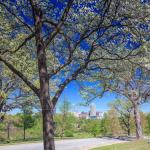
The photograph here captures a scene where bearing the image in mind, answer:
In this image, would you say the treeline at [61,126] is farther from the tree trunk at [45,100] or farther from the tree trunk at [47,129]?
the tree trunk at [47,129]

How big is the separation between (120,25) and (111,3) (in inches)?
36.5

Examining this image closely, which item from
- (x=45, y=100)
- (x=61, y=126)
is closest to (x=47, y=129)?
(x=45, y=100)

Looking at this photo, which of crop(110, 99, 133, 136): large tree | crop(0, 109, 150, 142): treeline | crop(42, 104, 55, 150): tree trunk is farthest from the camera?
crop(110, 99, 133, 136): large tree

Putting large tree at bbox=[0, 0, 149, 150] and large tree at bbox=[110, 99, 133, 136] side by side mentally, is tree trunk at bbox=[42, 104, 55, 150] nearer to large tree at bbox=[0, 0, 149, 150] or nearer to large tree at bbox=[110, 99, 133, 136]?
large tree at bbox=[0, 0, 149, 150]

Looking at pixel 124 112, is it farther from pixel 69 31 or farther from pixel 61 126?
pixel 69 31

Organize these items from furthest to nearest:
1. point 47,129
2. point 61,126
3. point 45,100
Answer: point 61,126, point 45,100, point 47,129

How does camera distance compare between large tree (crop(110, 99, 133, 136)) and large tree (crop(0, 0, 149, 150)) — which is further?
large tree (crop(110, 99, 133, 136))

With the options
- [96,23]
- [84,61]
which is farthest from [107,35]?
[84,61]

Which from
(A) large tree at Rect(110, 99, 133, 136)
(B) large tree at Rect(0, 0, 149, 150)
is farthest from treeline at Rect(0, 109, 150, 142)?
(B) large tree at Rect(0, 0, 149, 150)

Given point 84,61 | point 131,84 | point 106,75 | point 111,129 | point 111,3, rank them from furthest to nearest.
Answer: point 111,129 → point 131,84 → point 106,75 → point 84,61 → point 111,3

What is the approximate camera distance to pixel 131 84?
4269 centimetres

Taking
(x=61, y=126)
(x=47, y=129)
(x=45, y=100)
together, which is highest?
(x=61, y=126)

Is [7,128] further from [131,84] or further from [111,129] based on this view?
[111,129]

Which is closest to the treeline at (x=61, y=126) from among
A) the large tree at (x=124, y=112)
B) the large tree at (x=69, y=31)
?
the large tree at (x=124, y=112)
